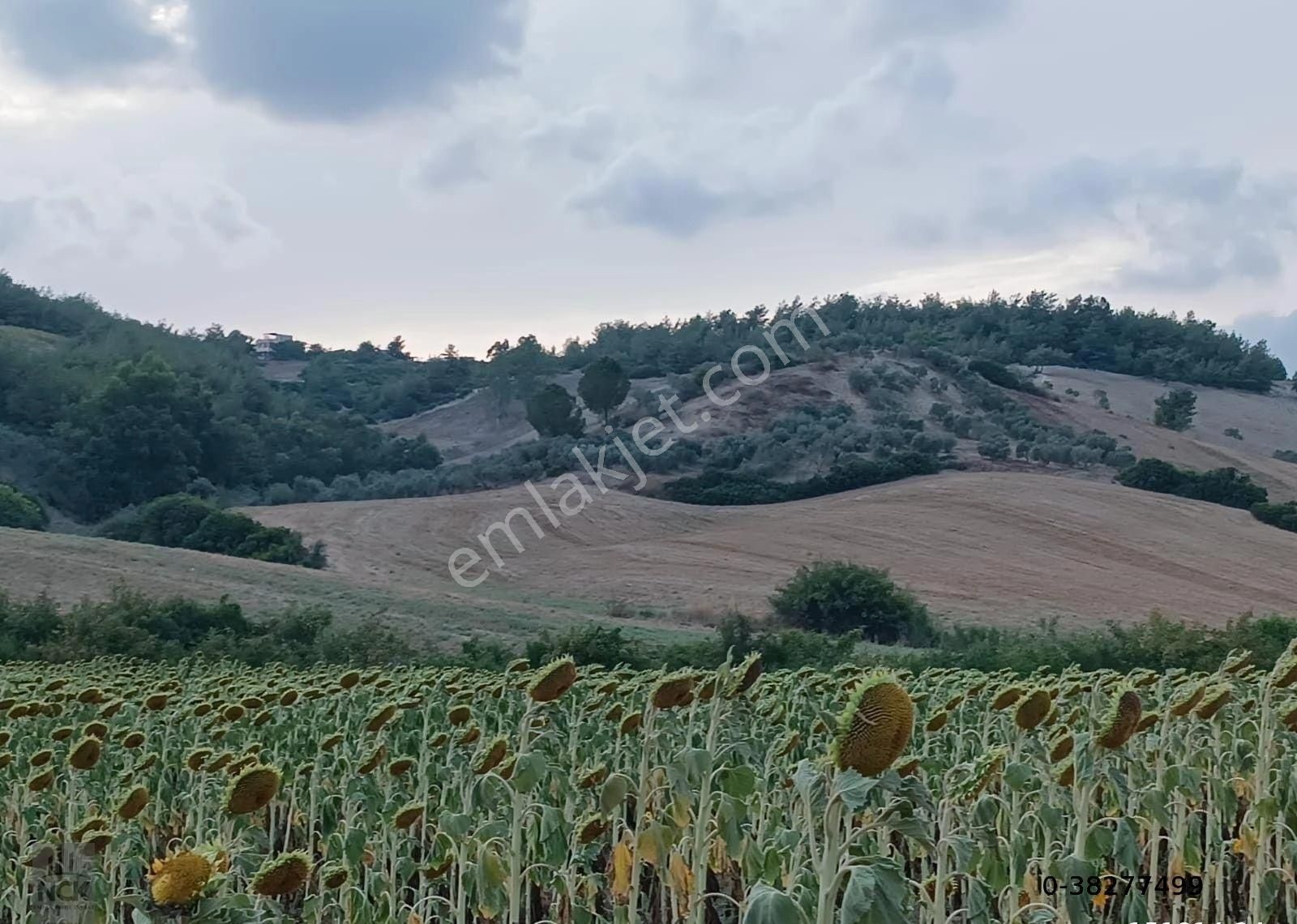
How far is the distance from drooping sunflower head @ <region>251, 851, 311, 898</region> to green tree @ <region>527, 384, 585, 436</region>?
73.1 m

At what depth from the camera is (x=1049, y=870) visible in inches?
215

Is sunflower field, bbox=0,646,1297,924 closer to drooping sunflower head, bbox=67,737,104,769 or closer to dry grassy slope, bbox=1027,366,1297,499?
drooping sunflower head, bbox=67,737,104,769

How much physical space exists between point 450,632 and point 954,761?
2557cm

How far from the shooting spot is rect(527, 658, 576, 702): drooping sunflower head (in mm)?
5805

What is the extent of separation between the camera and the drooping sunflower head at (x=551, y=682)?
580 cm

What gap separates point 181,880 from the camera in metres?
3.44

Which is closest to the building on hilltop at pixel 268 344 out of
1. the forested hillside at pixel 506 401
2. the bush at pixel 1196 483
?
the forested hillside at pixel 506 401

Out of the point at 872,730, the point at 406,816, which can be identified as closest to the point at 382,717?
the point at 406,816

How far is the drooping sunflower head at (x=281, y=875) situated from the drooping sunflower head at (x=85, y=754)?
380cm

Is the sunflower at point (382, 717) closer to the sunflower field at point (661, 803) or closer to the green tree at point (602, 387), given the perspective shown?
the sunflower field at point (661, 803)

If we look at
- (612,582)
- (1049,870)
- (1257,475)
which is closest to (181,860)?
(1049,870)

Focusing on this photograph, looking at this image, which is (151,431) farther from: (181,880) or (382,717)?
(181,880)

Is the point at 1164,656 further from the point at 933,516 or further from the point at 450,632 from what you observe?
the point at 933,516

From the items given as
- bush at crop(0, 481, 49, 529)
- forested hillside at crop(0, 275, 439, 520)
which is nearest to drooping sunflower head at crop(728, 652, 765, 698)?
bush at crop(0, 481, 49, 529)
